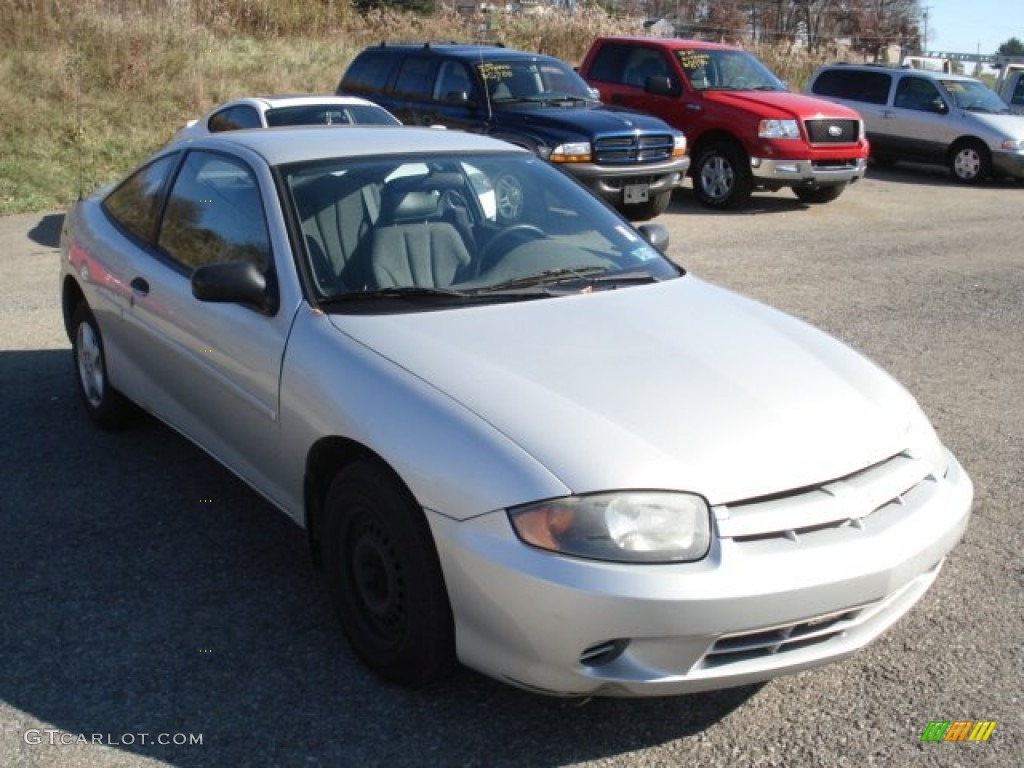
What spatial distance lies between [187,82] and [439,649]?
15498 millimetres

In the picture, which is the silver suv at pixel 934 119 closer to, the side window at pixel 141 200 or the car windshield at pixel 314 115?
the car windshield at pixel 314 115

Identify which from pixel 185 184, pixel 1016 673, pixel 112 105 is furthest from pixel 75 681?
pixel 112 105

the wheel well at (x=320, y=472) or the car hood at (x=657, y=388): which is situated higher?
the car hood at (x=657, y=388)

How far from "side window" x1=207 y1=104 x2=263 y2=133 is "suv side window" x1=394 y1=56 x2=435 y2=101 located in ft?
8.81

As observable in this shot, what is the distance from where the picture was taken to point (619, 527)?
293 centimetres

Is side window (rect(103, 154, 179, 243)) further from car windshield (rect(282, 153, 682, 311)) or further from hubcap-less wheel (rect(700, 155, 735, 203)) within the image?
hubcap-less wheel (rect(700, 155, 735, 203))

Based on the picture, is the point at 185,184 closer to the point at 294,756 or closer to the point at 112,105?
the point at 294,756

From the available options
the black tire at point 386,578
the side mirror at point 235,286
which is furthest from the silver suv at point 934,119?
the black tire at point 386,578

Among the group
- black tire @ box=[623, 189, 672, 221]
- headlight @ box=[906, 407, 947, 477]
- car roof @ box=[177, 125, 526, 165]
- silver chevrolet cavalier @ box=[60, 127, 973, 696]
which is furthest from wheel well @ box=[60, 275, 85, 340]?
black tire @ box=[623, 189, 672, 221]

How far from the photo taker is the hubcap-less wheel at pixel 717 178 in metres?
14.2

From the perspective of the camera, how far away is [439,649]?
3217 mm

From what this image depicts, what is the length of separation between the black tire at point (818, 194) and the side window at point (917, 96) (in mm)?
4338

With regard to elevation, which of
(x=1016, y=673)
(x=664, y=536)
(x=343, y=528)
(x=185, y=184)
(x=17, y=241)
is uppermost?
(x=185, y=184)

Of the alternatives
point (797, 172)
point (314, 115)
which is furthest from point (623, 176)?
point (314, 115)
